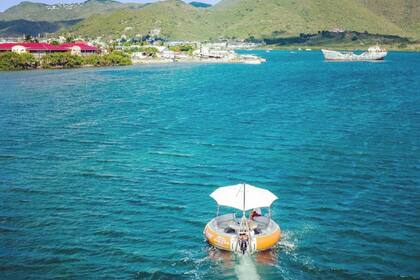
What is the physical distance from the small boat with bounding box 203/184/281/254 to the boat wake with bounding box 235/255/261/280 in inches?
26.9

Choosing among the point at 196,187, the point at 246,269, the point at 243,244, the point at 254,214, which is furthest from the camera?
the point at 196,187

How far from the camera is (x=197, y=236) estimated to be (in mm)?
38500

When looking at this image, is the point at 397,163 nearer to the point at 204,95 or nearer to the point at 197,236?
the point at 197,236

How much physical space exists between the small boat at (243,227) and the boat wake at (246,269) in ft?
2.24

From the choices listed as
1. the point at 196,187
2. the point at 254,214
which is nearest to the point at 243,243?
the point at 254,214

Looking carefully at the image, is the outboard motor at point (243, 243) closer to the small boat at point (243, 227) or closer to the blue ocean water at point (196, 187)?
the small boat at point (243, 227)

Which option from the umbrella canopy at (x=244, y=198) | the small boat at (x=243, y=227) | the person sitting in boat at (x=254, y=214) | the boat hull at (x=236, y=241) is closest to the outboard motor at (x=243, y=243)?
the small boat at (x=243, y=227)

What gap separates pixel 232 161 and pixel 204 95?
76.0m

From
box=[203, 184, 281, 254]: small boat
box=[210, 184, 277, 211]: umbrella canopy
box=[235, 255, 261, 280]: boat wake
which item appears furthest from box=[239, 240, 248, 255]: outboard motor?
box=[210, 184, 277, 211]: umbrella canopy

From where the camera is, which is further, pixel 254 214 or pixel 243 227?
pixel 254 214

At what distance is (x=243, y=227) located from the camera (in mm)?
35406

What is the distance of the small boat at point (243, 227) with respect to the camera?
1372 inches

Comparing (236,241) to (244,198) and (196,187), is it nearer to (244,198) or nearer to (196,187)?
(244,198)

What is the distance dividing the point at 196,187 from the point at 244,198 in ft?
46.3
